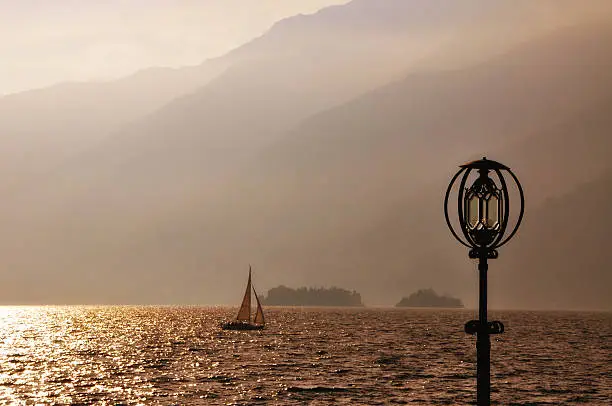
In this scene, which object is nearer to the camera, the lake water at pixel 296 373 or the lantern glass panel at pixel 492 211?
the lantern glass panel at pixel 492 211

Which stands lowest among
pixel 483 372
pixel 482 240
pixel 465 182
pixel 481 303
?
pixel 483 372

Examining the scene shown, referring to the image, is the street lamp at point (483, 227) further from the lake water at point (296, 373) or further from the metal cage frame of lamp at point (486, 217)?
the lake water at point (296, 373)

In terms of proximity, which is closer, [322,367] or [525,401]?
[525,401]

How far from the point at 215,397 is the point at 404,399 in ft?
42.7

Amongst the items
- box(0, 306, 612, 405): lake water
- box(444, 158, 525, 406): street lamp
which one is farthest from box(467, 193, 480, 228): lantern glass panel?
box(0, 306, 612, 405): lake water

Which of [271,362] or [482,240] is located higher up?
[482,240]

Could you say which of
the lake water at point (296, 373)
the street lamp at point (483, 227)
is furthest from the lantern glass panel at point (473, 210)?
the lake water at point (296, 373)

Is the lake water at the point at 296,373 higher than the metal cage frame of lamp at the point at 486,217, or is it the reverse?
the metal cage frame of lamp at the point at 486,217

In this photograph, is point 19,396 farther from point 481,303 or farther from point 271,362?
point 481,303

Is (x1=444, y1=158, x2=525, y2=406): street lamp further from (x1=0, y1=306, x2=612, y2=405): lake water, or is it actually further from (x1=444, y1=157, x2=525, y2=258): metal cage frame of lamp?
(x1=0, y1=306, x2=612, y2=405): lake water

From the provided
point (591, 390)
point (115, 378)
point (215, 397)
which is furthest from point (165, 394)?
point (591, 390)

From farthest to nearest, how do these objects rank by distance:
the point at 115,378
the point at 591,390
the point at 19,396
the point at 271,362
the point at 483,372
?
the point at 271,362
the point at 115,378
the point at 591,390
the point at 19,396
the point at 483,372

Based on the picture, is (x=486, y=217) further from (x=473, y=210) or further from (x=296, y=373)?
(x=296, y=373)

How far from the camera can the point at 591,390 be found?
226ft
